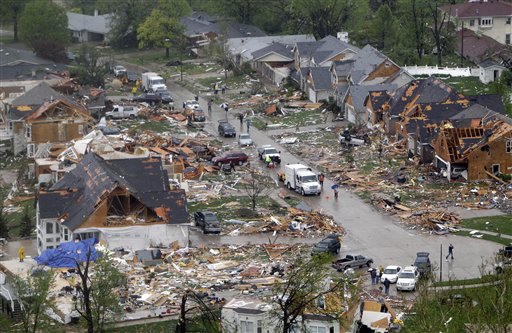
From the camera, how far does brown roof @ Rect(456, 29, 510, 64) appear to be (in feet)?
272

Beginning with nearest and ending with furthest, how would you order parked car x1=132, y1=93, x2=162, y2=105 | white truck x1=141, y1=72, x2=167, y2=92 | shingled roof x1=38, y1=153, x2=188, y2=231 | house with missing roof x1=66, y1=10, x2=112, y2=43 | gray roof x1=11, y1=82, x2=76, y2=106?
1. shingled roof x1=38, y1=153, x2=188, y2=231
2. gray roof x1=11, y1=82, x2=76, y2=106
3. parked car x1=132, y1=93, x2=162, y2=105
4. white truck x1=141, y1=72, x2=167, y2=92
5. house with missing roof x1=66, y1=10, x2=112, y2=43

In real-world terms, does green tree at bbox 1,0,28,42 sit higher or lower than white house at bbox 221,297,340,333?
higher

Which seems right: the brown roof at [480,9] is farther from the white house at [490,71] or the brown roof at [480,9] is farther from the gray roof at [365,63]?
the gray roof at [365,63]

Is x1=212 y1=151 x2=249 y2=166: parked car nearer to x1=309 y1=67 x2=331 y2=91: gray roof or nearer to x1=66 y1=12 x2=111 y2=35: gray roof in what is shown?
x1=309 y1=67 x2=331 y2=91: gray roof

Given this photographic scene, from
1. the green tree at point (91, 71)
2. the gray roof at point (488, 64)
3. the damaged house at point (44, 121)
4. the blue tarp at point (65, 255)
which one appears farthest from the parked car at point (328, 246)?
the green tree at point (91, 71)

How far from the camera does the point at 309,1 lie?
92.6 metres

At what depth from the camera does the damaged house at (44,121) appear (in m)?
67.2

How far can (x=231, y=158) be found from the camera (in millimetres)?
62188

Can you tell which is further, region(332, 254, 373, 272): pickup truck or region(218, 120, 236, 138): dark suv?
region(218, 120, 236, 138): dark suv

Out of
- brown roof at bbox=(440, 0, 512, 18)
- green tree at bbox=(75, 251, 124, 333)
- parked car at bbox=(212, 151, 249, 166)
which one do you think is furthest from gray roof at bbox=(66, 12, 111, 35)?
green tree at bbox=(75, 251, 124, 333)

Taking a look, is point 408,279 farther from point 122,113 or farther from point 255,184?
point 122,113

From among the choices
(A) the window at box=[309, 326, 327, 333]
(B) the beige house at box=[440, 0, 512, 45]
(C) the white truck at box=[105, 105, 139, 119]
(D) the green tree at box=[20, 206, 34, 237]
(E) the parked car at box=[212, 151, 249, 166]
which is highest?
(B) the beige house at box=[440, 0, 512, 45]

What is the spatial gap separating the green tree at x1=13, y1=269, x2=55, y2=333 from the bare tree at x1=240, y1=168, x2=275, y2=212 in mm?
14172

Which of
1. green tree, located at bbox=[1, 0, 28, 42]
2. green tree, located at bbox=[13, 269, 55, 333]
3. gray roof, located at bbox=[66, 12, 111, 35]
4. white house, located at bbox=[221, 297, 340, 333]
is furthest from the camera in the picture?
gray roof, located at bbox=[66, 12, 111, 35]
